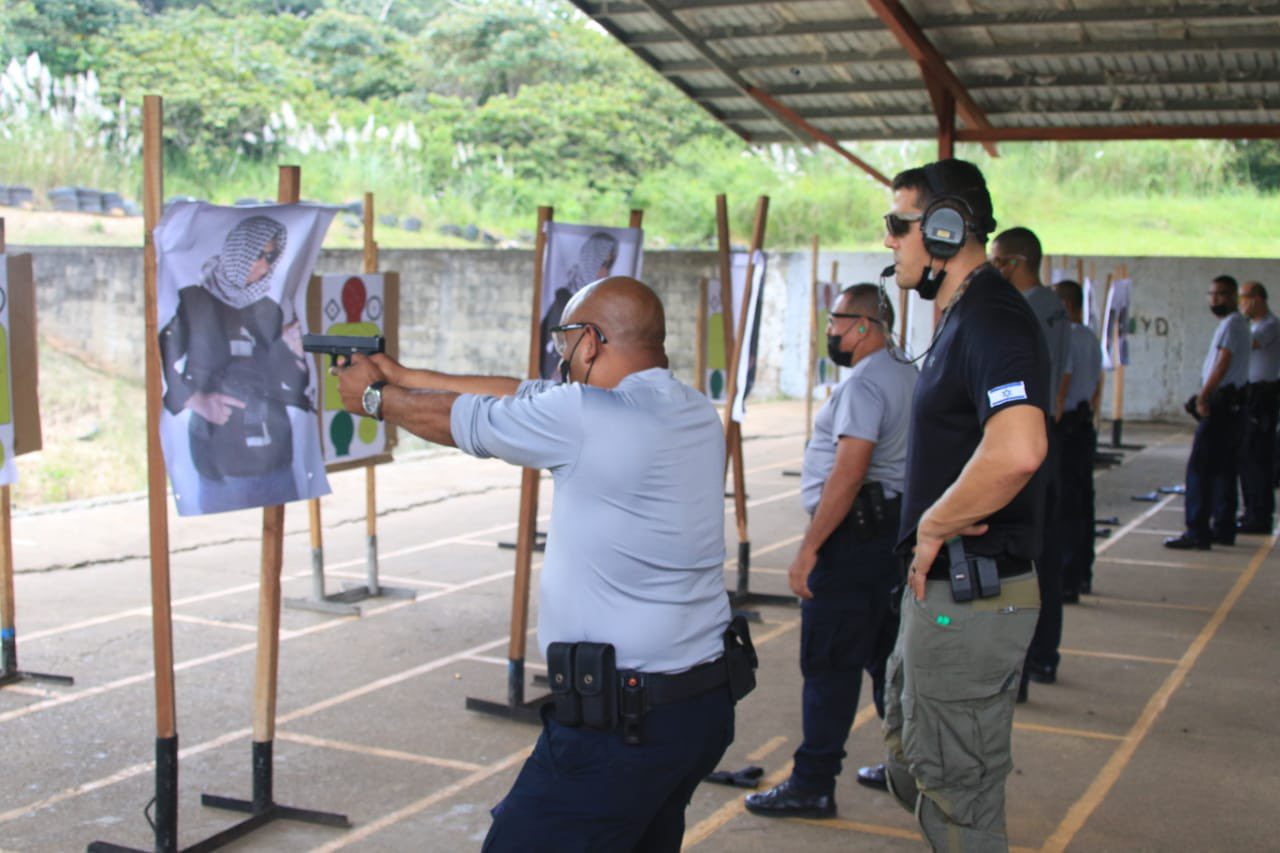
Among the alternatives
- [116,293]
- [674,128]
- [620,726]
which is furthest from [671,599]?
[674,128]

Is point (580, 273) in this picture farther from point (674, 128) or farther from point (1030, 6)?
point (674, 128)

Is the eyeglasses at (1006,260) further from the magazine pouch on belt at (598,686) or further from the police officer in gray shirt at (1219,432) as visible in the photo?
the police officer in gray shirt at (1219,432)

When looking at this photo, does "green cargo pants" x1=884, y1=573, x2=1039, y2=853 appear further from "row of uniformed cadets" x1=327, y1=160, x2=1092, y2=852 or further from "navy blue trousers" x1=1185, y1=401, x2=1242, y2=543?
"navy blue trousers" x1=1185, y1=401, x2=1242, y2=543

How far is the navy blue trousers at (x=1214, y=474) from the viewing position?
9609 mm

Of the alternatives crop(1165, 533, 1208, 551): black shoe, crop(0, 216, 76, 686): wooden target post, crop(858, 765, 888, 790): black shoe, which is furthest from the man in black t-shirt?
crop(1165, 533, 1208, 551): black shoe

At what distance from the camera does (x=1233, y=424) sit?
961 centimetres

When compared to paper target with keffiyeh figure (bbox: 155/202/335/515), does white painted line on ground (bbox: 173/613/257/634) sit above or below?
below

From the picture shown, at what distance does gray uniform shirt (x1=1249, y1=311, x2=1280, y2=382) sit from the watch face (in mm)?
8962

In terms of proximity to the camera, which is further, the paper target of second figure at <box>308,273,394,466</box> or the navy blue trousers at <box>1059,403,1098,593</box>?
the navy blue trousers at <box>1059,403,1098,593</box>

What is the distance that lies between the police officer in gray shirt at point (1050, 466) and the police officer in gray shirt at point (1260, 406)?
3.96 meters

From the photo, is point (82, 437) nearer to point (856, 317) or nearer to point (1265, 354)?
point (1265, 354)

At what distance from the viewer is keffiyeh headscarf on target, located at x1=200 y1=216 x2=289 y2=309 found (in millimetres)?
4246

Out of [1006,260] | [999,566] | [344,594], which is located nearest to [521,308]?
[344,594]

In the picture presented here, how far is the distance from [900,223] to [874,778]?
95.1 inches
